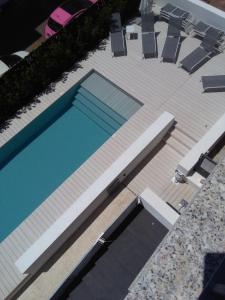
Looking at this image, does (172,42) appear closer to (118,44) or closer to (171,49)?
(171,49)

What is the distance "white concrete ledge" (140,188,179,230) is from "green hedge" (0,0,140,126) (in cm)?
737

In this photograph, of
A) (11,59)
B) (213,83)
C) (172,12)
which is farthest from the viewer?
(11,59)

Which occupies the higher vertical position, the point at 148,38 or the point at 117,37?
the point at 148,38

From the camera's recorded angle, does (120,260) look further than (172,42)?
No

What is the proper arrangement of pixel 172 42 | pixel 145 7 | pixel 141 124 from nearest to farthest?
pixel 141 124 < pixel 172 42 < pixel 145 7

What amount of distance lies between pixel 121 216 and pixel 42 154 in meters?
5.56

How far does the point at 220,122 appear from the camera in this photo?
12180 mm

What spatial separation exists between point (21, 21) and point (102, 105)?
28.7 ft

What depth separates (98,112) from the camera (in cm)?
1545

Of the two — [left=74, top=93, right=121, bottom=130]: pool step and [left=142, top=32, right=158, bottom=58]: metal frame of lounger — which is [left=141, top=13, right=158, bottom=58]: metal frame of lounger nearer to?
[left=142, top=32, right=158, bottom=58]: metal frame of lounger

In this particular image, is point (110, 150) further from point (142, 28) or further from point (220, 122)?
point (142, 28)

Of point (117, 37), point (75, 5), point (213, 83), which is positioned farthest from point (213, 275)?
point (75, 5)

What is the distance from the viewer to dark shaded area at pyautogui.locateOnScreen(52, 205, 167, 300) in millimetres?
10945

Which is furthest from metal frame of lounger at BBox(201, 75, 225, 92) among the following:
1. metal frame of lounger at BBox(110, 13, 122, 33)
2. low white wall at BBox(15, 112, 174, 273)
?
metal frame of lounger at BBox(110, 13, 122, 33)
